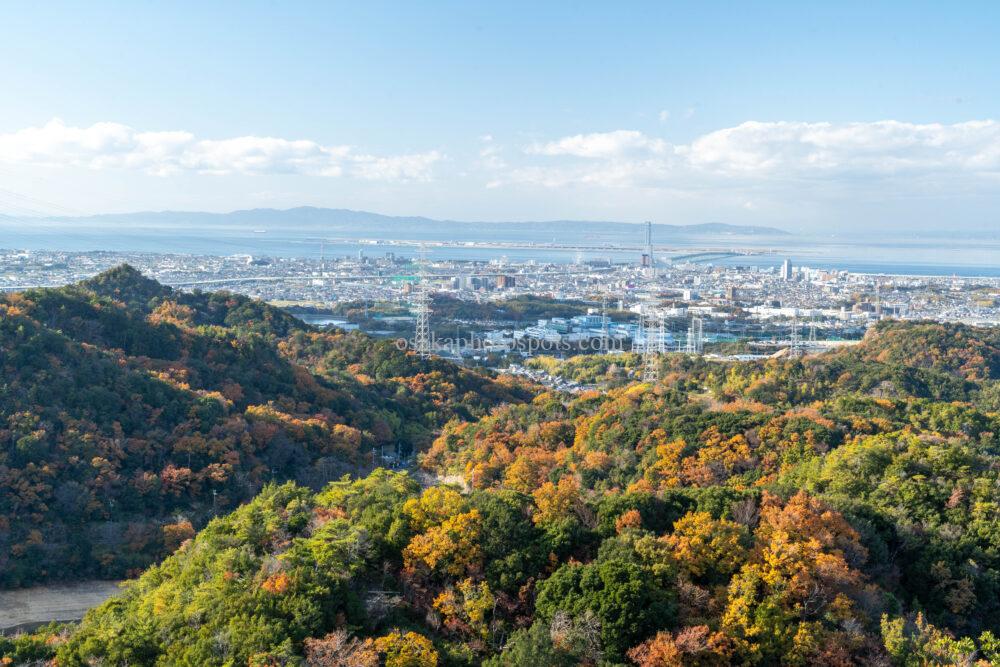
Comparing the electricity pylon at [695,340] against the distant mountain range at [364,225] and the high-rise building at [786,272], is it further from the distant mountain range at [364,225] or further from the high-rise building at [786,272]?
the distant mountain range at [364,225]

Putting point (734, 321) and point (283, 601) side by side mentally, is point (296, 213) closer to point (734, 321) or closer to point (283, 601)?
point (734, 321)

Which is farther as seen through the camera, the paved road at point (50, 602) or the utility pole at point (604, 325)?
the utility pole at point (604, 325)

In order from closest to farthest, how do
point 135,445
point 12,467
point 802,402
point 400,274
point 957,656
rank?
point 957,656 < point 12,467 < point 135,445 < point 802,402 < point 400,274

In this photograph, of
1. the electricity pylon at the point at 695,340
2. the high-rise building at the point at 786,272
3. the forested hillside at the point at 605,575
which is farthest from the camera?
the high-rise building at the point at 786,272

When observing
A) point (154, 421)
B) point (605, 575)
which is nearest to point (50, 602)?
point (154, 421)

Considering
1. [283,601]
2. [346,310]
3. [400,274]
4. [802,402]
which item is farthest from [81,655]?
[400,274]

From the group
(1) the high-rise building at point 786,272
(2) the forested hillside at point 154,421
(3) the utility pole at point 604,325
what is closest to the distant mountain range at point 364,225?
(1) the high-rise building at point 786,272

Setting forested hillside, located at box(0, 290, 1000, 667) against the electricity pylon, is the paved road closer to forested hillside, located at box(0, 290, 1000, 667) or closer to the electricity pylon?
forested hillside, located at box(0, 290, 1000, 667)

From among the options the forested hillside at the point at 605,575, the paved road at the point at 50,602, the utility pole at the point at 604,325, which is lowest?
the paved road at the point at 50,602
